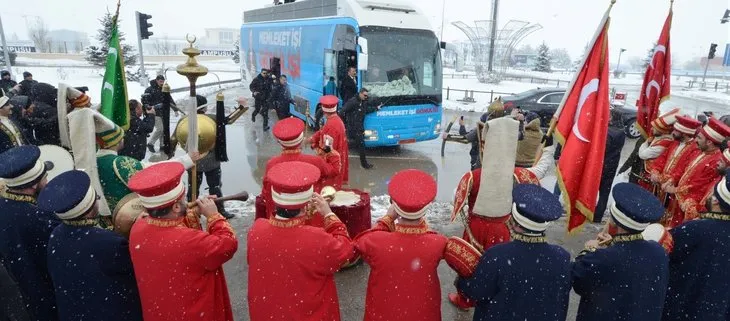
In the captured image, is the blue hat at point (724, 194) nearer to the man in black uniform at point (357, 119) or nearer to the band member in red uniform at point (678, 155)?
the band member in red uniform at point (678, 155)

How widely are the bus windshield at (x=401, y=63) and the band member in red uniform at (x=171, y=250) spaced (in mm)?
7772

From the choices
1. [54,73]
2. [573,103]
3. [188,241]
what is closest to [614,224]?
[573,103]

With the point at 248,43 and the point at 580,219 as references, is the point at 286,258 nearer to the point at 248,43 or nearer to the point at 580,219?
the point at 580,219

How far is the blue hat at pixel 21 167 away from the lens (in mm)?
2750

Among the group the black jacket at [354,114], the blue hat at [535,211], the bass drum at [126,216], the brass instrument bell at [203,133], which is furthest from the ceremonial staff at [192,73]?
the black jacket at [354,114]

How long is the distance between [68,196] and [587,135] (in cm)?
347

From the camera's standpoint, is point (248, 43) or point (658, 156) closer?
point (658, 156)

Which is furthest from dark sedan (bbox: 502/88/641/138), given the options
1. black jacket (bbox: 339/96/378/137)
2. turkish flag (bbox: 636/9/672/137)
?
turkish flag (bbox: 636/9/672/137)

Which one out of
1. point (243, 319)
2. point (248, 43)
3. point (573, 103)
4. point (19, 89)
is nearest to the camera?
point (573, 103)

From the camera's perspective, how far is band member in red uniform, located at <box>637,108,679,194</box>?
5.20m

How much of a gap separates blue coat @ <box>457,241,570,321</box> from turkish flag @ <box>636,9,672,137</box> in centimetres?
377

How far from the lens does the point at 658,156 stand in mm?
5258

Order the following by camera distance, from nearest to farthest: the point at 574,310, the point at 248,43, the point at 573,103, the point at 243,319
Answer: the point at 573,103, the point at 243,319, the point at 574,310, the point at 248,43

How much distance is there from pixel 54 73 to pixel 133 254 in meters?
32.8
